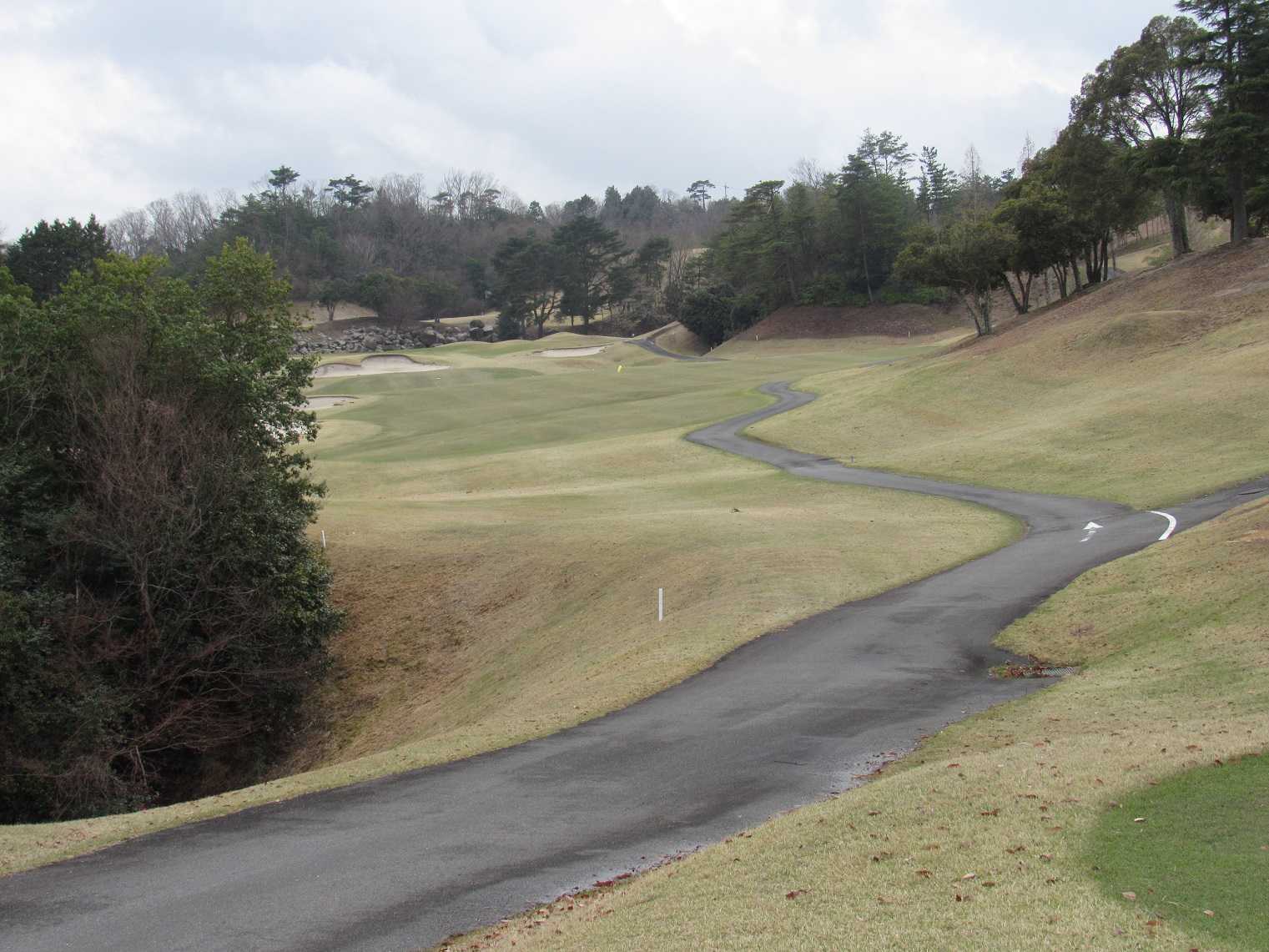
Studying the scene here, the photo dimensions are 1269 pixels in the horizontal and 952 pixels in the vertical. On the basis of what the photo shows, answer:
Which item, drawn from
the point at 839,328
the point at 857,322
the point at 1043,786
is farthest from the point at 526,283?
the point at 1043,786

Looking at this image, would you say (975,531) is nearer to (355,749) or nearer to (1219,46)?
(355,749)

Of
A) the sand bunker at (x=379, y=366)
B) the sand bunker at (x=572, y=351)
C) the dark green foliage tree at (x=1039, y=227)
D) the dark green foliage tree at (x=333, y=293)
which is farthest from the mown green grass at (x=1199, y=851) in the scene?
the dark green foliage tree at (x=333, y=293)

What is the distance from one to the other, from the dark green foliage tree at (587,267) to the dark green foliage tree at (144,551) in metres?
117

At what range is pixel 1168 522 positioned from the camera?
2562 centimetres

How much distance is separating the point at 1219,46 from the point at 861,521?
4203 cm

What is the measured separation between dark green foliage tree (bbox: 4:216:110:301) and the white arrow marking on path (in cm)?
7640

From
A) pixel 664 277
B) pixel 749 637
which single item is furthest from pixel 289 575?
pixel 664 277

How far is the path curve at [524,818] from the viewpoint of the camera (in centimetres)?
895

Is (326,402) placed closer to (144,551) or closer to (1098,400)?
(1098,400)

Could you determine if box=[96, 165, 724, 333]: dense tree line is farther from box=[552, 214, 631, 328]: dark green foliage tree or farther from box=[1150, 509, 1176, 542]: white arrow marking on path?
box=[1150, 509, 1176, 542]: white arrow marking on path

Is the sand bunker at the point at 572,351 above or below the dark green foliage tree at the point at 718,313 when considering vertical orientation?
below

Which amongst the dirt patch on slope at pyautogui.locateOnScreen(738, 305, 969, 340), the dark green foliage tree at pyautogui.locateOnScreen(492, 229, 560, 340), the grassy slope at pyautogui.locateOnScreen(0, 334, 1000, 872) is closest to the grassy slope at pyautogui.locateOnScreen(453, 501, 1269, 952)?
the grassy slope at pyautogui.locateOnScreen(0, 334, 1000, 872)

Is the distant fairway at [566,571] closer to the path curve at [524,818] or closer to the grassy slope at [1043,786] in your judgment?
the path curve at [524,818]

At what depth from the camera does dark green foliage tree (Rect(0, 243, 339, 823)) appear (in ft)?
72.8
